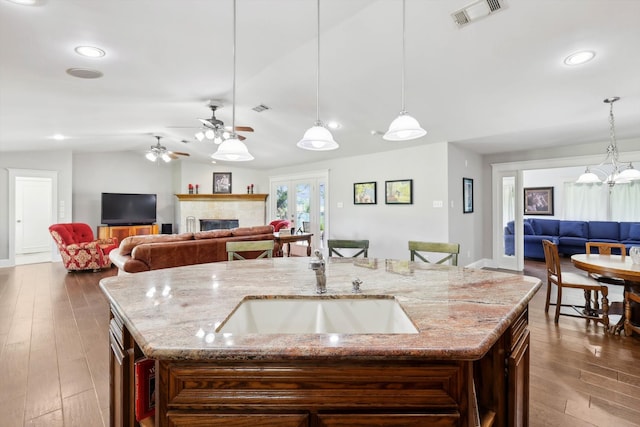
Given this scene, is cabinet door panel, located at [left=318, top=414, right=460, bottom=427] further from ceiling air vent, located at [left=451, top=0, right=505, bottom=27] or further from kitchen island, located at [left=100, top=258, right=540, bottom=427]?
ceiling air vent, located at [left=451, top=0, right=505, bottom=27]

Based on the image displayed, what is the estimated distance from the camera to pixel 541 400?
1983 millimetres

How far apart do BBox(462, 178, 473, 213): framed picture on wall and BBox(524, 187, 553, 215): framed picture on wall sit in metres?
4.18

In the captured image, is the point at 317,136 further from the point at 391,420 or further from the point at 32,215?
the point at 32,215

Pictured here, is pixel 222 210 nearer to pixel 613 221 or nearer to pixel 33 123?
pixel 33 123

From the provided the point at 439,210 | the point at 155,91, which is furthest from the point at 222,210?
the point at 439,210

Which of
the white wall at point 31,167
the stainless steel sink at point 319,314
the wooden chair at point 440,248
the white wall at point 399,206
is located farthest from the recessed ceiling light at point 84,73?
the white wall at point 31,167

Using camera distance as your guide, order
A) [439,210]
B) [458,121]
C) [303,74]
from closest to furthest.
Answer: [303,74] < [458,121] < [439,210]

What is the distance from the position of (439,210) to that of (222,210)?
6.15m

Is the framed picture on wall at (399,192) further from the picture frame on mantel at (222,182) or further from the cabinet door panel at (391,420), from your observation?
the picture frame on mantel at (222,182)

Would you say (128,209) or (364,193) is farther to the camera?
(128,209)

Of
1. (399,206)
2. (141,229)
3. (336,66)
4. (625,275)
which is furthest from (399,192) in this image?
(141,229)

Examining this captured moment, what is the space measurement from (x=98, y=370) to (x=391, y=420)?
2.49 meters

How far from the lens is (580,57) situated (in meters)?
2.80

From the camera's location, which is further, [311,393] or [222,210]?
[222,210]
